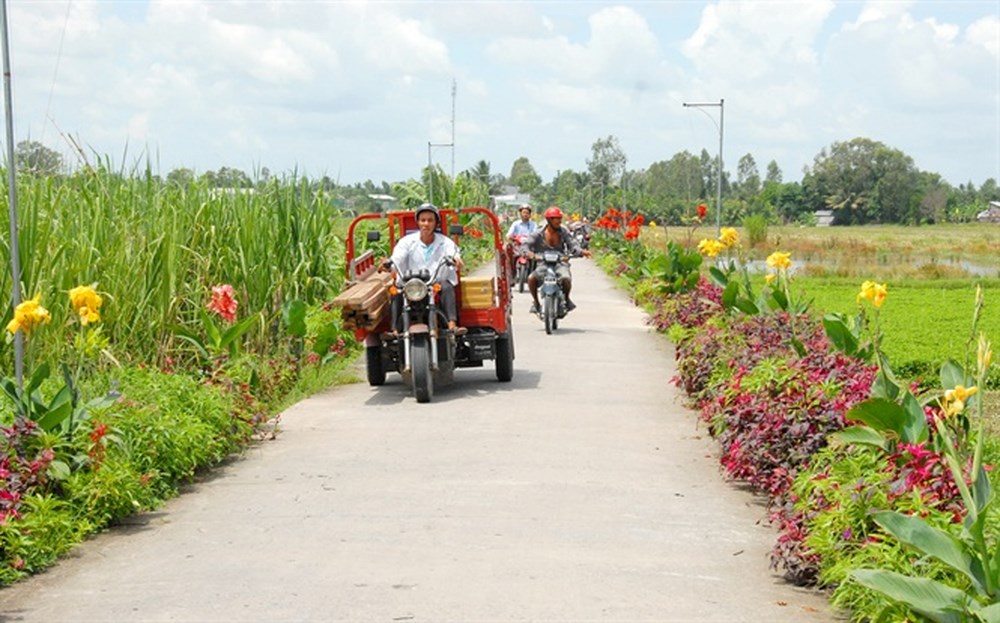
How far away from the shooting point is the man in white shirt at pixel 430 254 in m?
12.1

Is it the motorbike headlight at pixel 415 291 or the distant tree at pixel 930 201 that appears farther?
the distant tree at pixel 930 201

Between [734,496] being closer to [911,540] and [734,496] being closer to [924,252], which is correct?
[911,540]

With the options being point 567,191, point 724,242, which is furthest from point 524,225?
point 567,191

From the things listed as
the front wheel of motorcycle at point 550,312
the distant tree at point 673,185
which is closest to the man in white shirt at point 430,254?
the front wheel of motorcycle at point 550,312

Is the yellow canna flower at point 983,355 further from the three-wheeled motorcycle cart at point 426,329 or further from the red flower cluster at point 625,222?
the red flower cluster at point 625,222

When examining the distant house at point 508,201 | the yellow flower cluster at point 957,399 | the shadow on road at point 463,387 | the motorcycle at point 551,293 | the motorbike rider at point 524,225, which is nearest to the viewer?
the yellow flower cluster at point 957,399

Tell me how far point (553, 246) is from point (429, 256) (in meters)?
5.98

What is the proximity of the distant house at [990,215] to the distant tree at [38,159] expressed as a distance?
382 feet

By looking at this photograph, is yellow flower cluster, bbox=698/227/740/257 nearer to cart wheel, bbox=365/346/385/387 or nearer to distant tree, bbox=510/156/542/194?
cart wheel, bbox=365/346/385/387

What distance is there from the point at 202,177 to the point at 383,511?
668 cm

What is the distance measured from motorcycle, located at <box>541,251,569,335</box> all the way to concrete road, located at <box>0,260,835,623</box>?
6.39 m

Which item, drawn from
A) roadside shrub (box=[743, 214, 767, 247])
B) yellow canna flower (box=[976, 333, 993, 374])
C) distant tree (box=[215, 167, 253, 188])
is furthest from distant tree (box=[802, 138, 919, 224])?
yellow canna flower (box=[976, 333, 993, 374])

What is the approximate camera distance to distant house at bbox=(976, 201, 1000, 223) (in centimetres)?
12169

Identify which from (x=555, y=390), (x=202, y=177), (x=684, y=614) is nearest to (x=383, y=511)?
(x=684, y=614)
